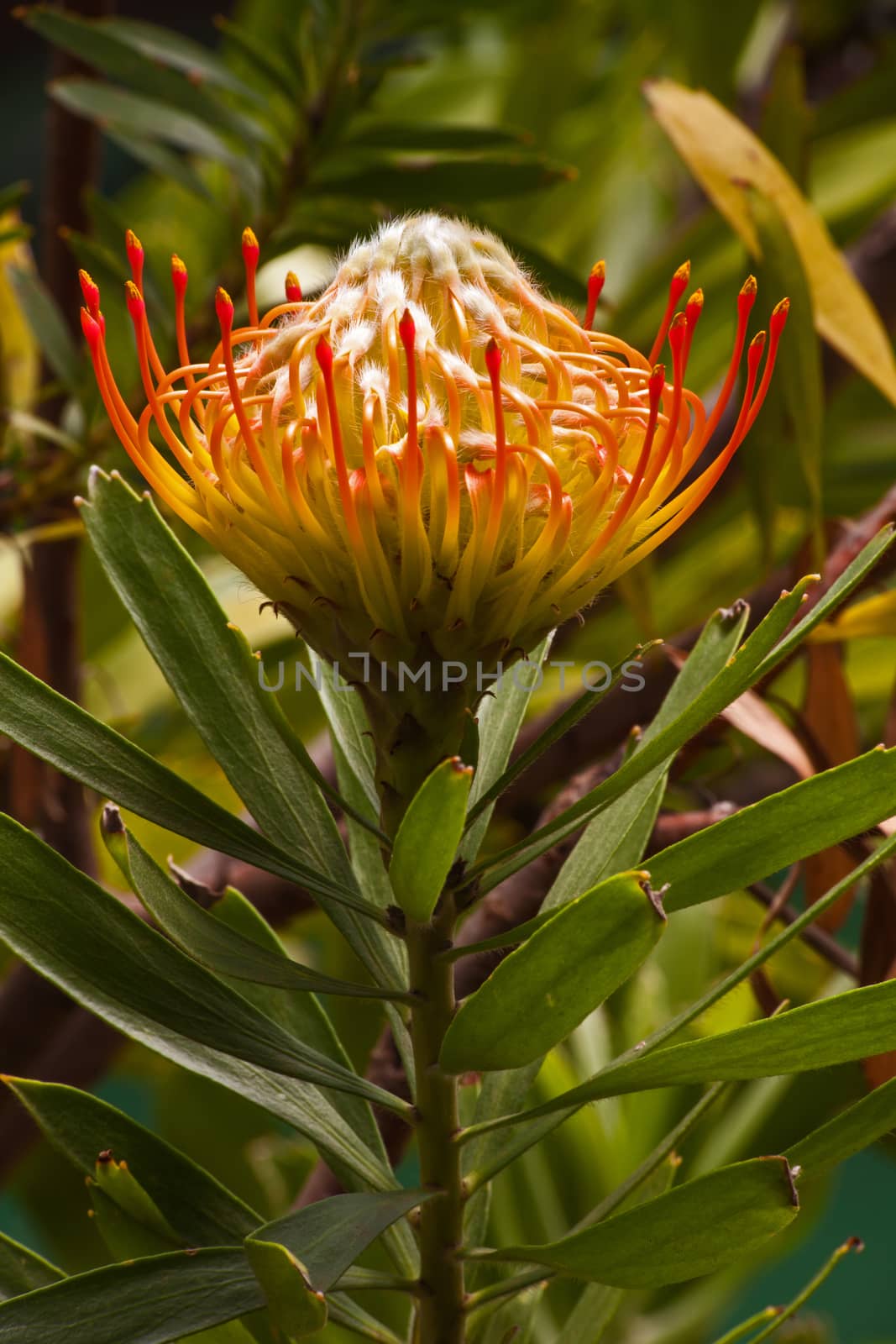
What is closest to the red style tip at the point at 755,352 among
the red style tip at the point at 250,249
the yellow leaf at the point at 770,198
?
the red style tip at the point at 250,249

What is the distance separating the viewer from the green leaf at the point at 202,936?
256mm

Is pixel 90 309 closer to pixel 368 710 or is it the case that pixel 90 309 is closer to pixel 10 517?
pixel 368 710

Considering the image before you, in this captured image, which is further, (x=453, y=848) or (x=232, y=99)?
(x=232, y=99)

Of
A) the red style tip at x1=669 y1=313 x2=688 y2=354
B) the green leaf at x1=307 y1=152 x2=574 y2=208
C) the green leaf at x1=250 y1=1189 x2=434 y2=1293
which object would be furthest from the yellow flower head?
the green leaf at x1=307 y1=152 x2=574 y2=208

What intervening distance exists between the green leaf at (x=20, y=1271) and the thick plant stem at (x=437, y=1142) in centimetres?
8

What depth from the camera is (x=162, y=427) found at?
0.25 meters

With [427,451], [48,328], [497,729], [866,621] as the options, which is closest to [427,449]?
[427,451]

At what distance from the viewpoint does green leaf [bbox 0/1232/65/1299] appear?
11.2 inches

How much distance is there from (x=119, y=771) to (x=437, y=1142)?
0.11 metres

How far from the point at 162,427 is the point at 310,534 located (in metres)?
0.03

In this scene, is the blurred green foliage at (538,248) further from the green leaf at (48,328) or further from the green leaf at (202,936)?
the green leaf at (202,936)

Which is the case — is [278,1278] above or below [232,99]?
below

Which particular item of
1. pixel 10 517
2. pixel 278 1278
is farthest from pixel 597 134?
pixel 278 1278

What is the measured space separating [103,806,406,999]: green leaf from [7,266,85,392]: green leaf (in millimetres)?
316
